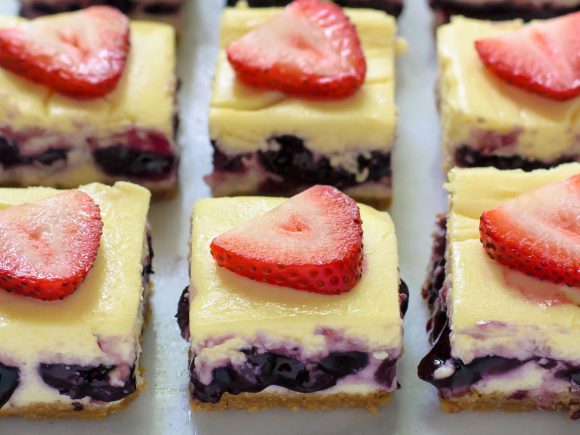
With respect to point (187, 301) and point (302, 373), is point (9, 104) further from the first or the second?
point (302, 373)

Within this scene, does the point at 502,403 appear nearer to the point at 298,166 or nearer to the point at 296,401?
the point at 296,401

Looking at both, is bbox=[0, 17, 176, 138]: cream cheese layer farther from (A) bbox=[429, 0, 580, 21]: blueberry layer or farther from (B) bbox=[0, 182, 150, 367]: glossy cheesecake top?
(A) bbox=[429, 0, 580, 21]: blueberry layer

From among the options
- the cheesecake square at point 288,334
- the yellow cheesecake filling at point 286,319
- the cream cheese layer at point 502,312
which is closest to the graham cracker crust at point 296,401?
the cheesecake square at point 288,334

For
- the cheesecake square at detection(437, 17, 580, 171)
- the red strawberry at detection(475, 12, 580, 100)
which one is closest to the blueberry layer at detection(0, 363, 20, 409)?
the cheesecake square at detection(437, 17, 580, 171)

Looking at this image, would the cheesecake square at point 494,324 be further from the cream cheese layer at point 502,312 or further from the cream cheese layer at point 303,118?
the cream cheese layer at point 303,118

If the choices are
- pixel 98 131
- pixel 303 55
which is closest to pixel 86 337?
pixel 98 131

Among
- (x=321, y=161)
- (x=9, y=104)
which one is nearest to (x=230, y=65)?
(x=321, y=161)
